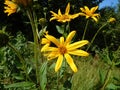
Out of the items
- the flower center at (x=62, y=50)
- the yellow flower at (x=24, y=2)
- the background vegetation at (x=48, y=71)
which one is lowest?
the background vegetation at (x=48, y=71)

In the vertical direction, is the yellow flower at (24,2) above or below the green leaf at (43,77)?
above

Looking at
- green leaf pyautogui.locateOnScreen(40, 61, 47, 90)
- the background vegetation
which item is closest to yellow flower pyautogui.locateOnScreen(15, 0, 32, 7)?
the background vegetation

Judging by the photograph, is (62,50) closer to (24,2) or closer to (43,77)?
(43,77)

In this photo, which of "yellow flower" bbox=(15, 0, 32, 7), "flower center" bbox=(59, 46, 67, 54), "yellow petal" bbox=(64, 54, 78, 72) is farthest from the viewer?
"flower center" bbox=(59, 46, 67, 54)

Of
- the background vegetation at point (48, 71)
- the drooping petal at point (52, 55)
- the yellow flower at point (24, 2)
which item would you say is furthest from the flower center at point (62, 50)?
the yellow flower at point (24, 2)

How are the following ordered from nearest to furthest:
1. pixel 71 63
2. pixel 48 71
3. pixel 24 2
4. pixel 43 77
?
pixel 24 2
pixel 71 63
pixel 43 77
pixel 48 71

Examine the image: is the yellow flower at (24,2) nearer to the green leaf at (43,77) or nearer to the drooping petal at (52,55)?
the drooping petal at (52,55)

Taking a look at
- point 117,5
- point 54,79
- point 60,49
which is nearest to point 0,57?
point 54,79

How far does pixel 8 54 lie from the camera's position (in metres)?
3.87

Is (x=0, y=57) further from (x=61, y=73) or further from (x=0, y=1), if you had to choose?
(x=0, y=1)

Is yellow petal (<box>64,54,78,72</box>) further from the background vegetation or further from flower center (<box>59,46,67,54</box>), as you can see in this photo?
the background vegetation

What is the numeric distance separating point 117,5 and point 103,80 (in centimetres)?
1580

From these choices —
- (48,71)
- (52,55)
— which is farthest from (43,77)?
(48,71)

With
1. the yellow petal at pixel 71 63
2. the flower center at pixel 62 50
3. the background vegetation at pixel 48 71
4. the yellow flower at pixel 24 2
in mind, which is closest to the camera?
the yellow flower at pixel 24 2
